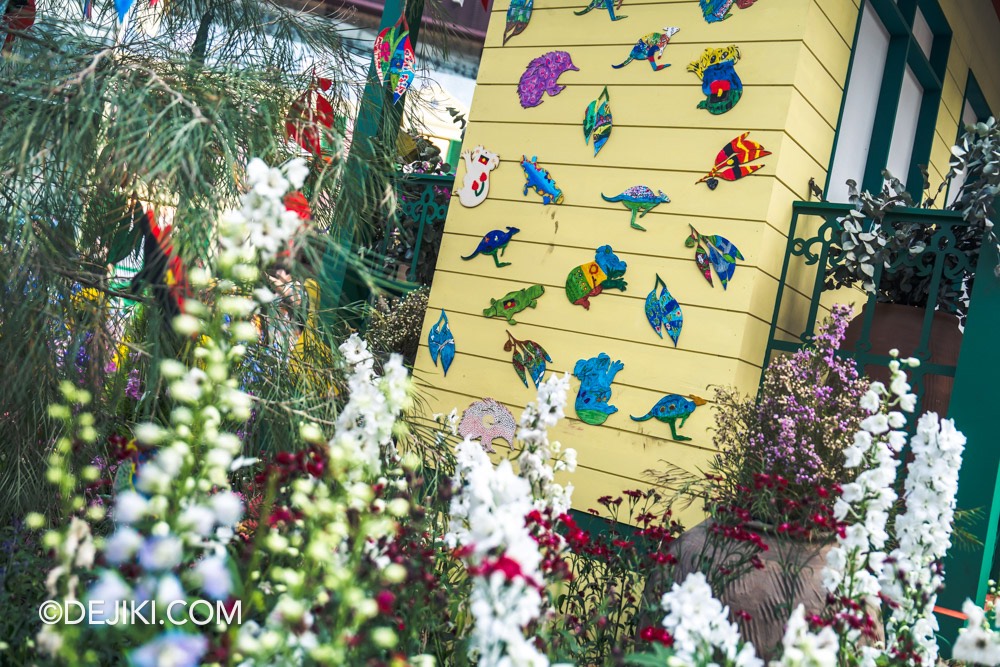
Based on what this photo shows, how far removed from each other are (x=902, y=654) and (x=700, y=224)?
1.99 metres

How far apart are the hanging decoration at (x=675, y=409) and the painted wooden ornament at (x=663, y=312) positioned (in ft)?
0.72

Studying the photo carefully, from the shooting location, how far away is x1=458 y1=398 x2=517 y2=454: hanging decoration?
3.93m

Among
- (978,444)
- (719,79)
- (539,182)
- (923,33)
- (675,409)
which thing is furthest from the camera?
(923,33)

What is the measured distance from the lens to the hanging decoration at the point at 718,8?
12.4 feet

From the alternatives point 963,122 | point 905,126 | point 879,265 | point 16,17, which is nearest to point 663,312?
point 879,265

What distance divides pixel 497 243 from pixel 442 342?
20.3 inches

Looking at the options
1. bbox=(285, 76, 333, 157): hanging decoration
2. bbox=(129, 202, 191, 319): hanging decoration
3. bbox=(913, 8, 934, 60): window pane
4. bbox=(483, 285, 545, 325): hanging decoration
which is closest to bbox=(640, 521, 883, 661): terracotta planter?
bbox=(129, 202, 191, 319): hanging decoration

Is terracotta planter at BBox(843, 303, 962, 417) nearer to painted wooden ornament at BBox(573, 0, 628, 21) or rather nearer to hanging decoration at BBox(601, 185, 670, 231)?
hanging decoration at BBox(601, 185, 670, 231)

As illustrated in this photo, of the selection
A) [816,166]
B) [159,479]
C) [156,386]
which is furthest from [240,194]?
[816,166]

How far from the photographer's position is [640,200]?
381 cm

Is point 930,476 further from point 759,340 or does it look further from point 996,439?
point 759,340

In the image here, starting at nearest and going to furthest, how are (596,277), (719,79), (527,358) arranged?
1. (719,79)
2. (596,277)
3. (527,358)

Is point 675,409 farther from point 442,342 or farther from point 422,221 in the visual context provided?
point 422,221

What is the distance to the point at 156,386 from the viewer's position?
7.30 ft
